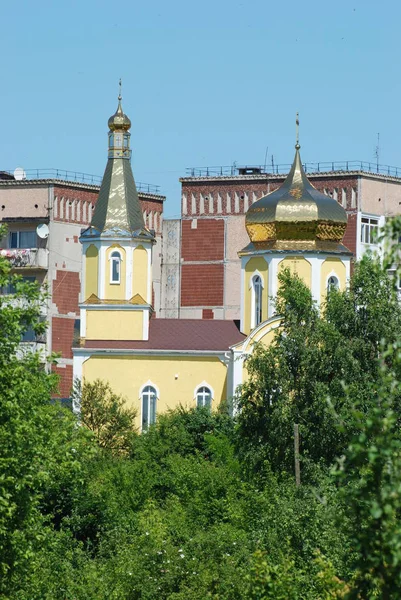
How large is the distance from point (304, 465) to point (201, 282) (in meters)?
28.6

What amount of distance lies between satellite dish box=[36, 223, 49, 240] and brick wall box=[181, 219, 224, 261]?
5100mm

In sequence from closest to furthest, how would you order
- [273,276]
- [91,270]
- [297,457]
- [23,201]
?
[297,457] < [273,276] < [91,270] < [23,201]

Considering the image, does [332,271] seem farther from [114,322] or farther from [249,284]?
[114,322]

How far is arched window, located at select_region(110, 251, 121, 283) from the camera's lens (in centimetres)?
4681

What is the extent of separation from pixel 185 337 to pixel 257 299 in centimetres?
213

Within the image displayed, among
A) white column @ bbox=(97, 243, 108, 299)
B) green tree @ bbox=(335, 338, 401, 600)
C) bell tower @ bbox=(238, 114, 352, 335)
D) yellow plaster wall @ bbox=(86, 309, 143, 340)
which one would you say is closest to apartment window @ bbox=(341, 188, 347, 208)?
bell tower @ bbox=(238, 114, 352, 335)

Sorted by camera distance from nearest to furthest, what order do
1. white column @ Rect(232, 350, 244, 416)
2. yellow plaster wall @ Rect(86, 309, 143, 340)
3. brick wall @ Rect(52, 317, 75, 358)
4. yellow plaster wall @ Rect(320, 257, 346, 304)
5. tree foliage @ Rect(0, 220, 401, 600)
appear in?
tree foliage @ Rect(0, 220, 401, 600) → white column @ Rect(232, 350, 244, 416) → yellow plaster wall @ Rect(320, 257, 346, 304) → yellow plaster wall @ Rect(86, 309, 143, 340) → brick wall @ Rect(52, 317, 75, 358)

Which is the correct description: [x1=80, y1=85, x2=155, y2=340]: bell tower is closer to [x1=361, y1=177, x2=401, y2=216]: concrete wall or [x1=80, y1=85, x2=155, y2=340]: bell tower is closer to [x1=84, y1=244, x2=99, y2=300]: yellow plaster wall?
[x1=84, y1=244, x2=99, y2=300]: yellow plaster wall

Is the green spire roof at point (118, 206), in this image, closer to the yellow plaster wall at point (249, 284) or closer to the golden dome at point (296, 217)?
the yellow plaster wall at point (249, 284)

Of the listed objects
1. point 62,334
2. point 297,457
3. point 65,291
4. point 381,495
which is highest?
point 65,291

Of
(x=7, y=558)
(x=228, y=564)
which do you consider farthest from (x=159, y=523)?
(x=7, y=558)

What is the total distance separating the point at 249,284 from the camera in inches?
1845

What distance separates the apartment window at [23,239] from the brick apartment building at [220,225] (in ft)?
16.3

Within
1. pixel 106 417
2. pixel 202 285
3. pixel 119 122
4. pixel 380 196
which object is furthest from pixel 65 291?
pixel 106 417
